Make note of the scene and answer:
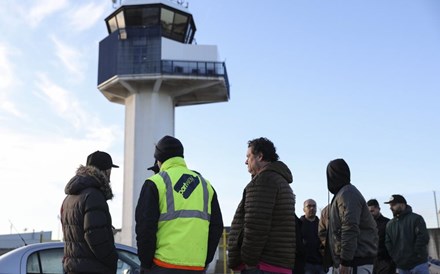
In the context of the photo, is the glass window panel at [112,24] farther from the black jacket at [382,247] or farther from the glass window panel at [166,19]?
the black jacket at [382,247]

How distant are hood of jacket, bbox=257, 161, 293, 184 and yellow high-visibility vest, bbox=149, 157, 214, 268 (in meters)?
0.76

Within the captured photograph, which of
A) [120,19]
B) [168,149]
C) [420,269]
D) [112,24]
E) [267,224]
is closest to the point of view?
[168,149]

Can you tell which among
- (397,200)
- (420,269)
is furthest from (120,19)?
(420,269)

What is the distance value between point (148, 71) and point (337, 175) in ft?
73.6

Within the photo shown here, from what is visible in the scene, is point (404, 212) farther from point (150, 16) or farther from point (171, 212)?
point (150, 16)

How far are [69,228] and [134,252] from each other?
220 cm

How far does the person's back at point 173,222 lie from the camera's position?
3.82 metres

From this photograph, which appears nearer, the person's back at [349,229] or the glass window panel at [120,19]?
the person's back at [349,229]

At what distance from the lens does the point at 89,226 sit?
160 inches

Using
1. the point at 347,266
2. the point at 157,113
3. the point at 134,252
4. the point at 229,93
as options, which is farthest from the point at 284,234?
the point at 229,93

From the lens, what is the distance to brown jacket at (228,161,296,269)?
4.33m

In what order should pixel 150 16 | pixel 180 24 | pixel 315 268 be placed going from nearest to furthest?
pixel 315 268
pixel 150 16
pixel 180 24

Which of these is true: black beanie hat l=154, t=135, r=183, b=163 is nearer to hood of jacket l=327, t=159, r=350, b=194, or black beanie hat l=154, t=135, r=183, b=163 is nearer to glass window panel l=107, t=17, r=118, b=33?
hood of jacket l=327, t=159, r=350, b=194

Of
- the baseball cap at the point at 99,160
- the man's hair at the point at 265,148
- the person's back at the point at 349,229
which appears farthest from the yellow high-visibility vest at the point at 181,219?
the person's back at the point at 349,229
